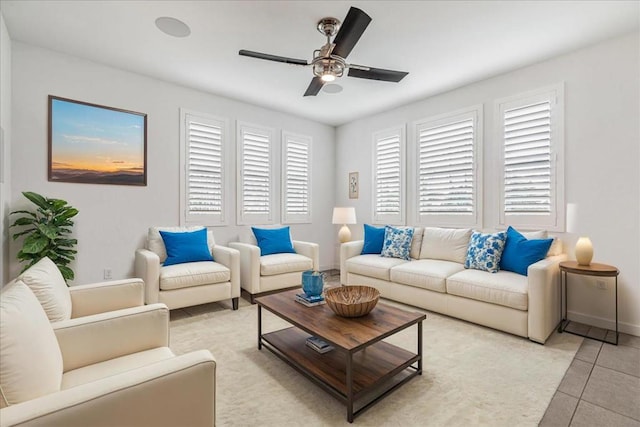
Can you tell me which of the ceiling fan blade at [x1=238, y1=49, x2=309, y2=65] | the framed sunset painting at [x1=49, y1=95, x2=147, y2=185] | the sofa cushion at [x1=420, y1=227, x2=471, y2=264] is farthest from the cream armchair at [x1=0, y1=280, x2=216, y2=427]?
the sofa cushion at [x1=420, y1=227, x2=471, y2=264]

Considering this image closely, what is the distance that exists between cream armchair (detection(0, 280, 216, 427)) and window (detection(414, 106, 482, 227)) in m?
3.69

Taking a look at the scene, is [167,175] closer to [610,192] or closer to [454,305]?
[454,305]

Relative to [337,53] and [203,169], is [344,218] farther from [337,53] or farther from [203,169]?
[337,53]

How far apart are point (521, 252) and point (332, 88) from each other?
2.90 m

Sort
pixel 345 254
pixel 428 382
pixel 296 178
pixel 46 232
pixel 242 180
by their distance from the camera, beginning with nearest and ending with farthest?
pixel 428 382 → pixel 46 232 → pixel 345 254 → pixel 242 180 → pixel 296 178

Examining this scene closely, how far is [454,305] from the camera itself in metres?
3.13

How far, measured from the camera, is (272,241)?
168 inches

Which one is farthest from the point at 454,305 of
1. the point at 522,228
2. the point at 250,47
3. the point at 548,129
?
the point at 250,47

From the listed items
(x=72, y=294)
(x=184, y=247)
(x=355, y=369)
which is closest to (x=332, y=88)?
(x=184, y=247)

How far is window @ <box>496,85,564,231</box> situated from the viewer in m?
3.22

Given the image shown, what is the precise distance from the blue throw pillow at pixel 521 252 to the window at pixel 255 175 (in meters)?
3.24

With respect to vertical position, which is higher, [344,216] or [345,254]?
[344,216]

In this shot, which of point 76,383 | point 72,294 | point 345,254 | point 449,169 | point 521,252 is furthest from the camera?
point 345,254

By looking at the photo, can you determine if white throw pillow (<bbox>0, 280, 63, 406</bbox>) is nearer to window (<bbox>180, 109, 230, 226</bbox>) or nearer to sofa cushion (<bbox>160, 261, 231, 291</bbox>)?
sofa cushion (<bbox>160, 261, 231, 291</bbox>)
